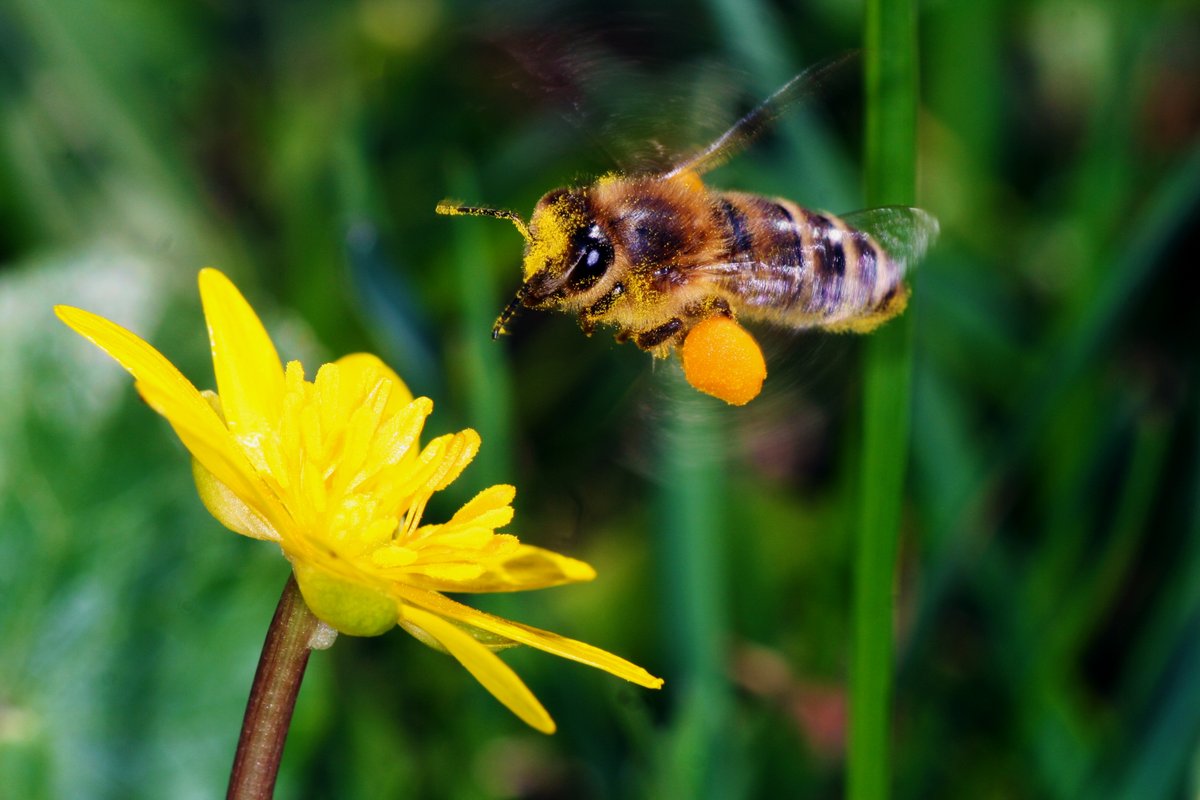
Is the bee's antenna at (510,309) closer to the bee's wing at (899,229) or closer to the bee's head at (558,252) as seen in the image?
the bee's head at (558,252)

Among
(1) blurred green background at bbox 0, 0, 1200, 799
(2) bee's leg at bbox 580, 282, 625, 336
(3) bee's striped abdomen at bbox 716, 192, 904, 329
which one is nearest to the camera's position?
(2) bee's leg at bbox 580, 282, 625, 336

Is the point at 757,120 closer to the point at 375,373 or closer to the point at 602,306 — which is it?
the point at 602,306

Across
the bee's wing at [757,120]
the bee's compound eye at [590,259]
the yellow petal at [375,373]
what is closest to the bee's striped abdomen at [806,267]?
the bee's wing at [757,120]

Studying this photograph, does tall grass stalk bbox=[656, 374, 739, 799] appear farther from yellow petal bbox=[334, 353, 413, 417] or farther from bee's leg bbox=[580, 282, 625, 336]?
yellow petal bbox=[334, 353, 413, 417]

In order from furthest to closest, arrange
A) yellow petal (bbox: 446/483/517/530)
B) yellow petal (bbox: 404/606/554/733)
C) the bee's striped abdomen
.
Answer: the bee's striped abdomen
yellow petal (bbox: 446/483/517/530)
yellow petal (bbox: 404/606/554/733)

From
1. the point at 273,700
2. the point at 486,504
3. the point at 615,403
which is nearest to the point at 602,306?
the point at 486,504

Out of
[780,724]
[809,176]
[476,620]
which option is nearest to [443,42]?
[809,176]

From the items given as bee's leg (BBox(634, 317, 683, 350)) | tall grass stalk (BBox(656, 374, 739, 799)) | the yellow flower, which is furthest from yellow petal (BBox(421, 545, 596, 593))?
tall grass stalk (BBox(656, 374, 739, 799))
